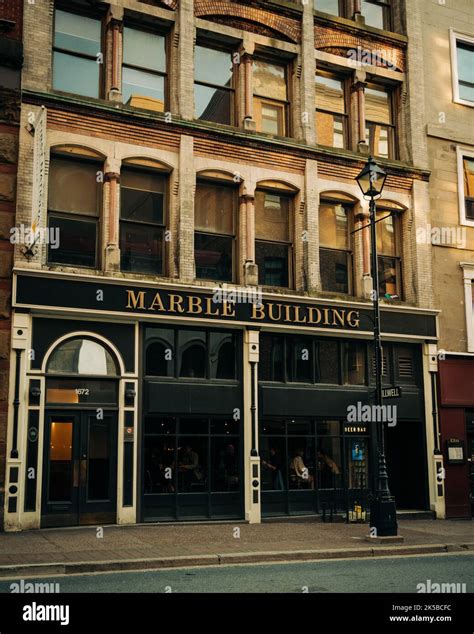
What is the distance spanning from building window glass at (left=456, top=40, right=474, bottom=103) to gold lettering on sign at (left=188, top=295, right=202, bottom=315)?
39.2ft

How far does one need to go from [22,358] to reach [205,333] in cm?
483

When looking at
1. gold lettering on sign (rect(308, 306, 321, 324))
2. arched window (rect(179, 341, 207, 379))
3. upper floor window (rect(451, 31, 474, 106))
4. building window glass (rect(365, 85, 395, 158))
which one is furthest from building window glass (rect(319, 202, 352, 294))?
upper floor window (rect(451, 31, 474, 106))

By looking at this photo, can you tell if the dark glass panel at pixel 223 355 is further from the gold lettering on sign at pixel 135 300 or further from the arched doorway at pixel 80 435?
the arched doorway at pixel 80 435

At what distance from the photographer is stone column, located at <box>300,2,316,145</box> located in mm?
21953

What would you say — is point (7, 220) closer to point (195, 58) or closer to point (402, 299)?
point (195, 58)

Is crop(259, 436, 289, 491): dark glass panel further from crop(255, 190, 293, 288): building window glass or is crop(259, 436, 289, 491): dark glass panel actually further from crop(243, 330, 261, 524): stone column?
crop(255, 190, 293, 288): building window glass

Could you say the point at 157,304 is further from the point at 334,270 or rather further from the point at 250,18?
the point at 250,18

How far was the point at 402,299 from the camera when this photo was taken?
2309cm

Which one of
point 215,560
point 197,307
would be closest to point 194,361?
point 197,307

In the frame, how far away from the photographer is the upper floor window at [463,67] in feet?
80.8

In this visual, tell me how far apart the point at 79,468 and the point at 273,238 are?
8.38 m

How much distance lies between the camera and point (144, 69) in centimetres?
2025

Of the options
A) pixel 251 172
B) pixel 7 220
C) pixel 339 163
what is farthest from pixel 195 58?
pixel 7 220

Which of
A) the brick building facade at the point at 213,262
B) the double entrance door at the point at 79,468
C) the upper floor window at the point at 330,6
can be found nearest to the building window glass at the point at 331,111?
the brick building facade at the point at 213,262
